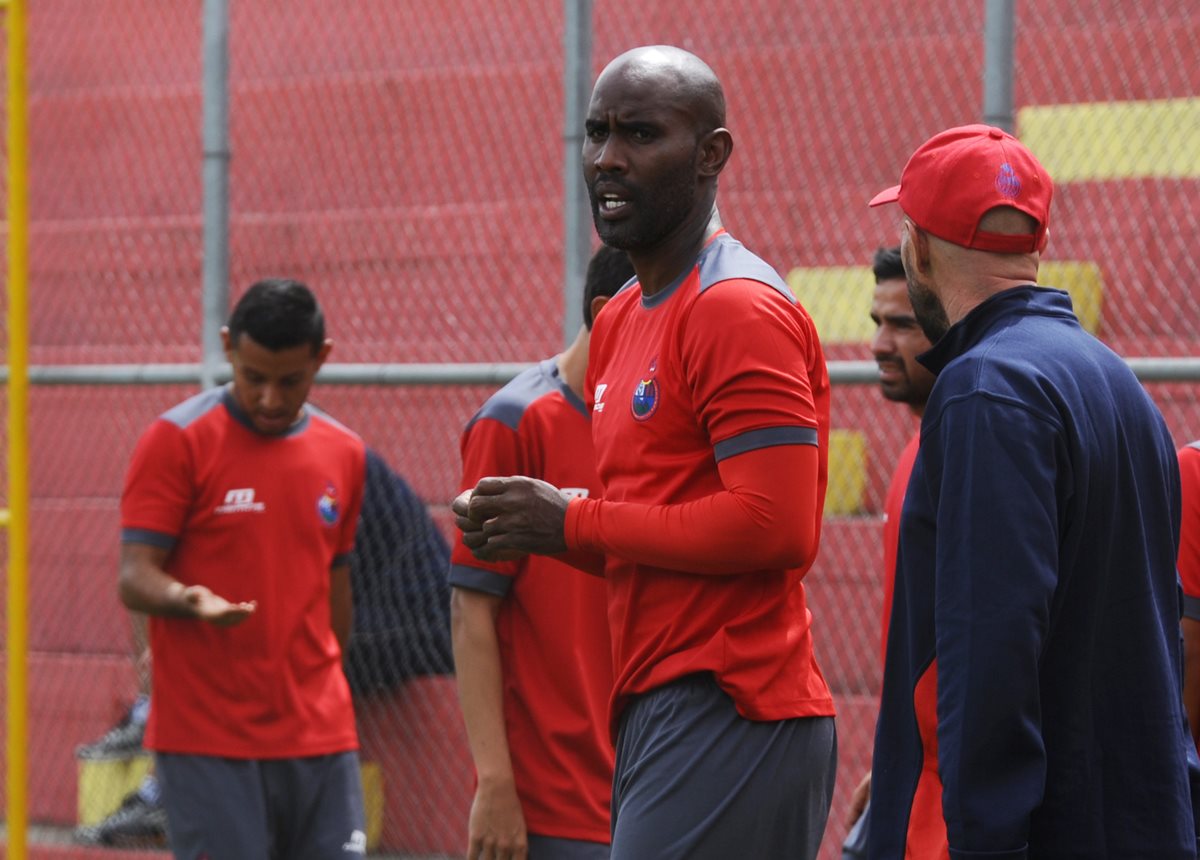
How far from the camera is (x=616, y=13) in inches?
304

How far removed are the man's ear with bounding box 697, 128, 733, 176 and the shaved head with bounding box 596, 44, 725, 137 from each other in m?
0.01

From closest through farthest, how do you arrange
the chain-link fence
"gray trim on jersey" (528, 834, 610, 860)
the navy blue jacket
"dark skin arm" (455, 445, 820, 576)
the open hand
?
the navy blue jacket
"dark skin arm" (455, 445, 820, 576)
"gray trim on jersey" (528, 834, 610, 860)
the open hand
the chain-link fence

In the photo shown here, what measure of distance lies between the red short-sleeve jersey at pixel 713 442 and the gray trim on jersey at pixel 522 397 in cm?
78

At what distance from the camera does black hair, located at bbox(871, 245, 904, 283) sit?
4.17 m

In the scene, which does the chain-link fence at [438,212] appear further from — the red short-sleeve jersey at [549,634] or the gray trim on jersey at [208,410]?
the red short-sleeve jersey at [549,634]

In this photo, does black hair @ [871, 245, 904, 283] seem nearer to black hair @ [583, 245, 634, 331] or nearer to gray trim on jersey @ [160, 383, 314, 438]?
black hair @ [583, 245, 634, 331]

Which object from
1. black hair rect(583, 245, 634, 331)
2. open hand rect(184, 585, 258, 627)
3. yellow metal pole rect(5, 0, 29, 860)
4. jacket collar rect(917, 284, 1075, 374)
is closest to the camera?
jacket collar rect(917, 284, 1075, 374)

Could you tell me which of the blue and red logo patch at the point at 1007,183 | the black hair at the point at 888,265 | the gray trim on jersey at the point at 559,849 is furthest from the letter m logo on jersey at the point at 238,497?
the blue and red logo patch at the point at 1007,183

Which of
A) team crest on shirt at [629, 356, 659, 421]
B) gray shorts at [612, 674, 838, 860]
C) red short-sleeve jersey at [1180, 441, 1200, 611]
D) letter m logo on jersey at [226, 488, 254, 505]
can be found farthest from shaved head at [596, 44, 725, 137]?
letter m logo on jersey at [226, 488, 254, 505]

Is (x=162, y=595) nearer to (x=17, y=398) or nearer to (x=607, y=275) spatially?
(x=17, y=398)

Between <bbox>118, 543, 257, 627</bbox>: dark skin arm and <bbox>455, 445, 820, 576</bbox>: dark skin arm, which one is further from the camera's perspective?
<bbox>118, 543, 257, 627</bbox>: dark skin arm

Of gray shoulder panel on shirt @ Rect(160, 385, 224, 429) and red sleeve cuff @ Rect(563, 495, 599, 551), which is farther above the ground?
red sleeve cuff @ Rect(563, 495, 599, 551)

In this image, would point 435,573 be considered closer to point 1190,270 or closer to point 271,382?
point 271,382

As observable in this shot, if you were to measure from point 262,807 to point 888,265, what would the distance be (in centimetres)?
220
